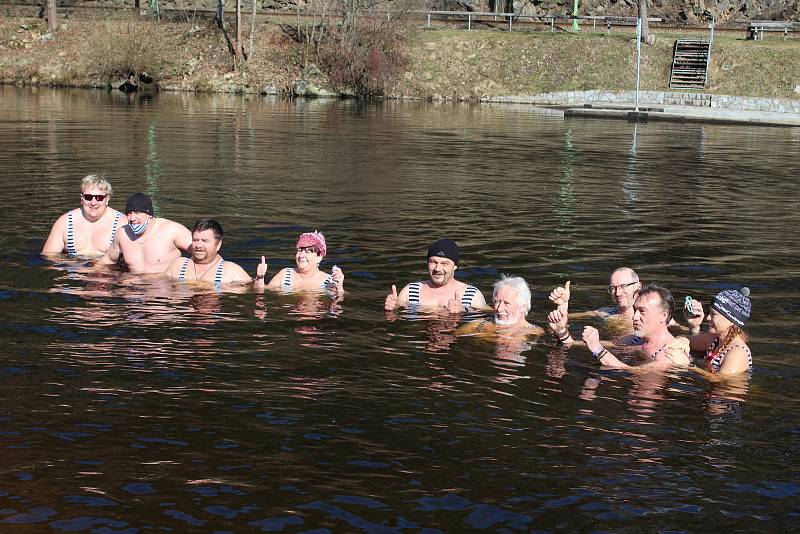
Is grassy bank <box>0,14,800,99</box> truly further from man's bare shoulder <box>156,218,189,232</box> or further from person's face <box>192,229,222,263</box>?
person's face <box>192,229,222,263</box>

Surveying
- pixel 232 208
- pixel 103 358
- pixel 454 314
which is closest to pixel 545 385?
pixel 454 314

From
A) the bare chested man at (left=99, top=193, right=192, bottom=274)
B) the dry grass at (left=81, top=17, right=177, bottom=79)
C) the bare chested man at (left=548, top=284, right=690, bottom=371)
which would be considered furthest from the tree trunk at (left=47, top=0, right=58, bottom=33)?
the bare chested man at (left=548, top=284, right=690, bottom=371)

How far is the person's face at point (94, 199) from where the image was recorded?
13.0 m

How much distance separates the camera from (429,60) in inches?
2176

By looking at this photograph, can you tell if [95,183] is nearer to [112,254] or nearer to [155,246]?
[112,254]

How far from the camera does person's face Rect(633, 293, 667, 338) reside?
9.62m

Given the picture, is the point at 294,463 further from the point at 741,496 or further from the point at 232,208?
the point at 232,208

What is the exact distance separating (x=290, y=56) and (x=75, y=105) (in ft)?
58.7

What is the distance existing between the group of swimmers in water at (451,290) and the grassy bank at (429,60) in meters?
41.7

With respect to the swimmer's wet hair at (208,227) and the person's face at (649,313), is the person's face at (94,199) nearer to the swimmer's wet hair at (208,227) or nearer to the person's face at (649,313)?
the swimmer's wet hair at (208,227)

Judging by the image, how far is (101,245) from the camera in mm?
13852

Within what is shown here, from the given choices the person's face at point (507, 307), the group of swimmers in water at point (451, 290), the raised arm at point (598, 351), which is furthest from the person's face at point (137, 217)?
the raised arm at point (598, 351)

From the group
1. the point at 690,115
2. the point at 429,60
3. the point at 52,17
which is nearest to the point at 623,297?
the point at 690,115

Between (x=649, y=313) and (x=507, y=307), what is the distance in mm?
1463
